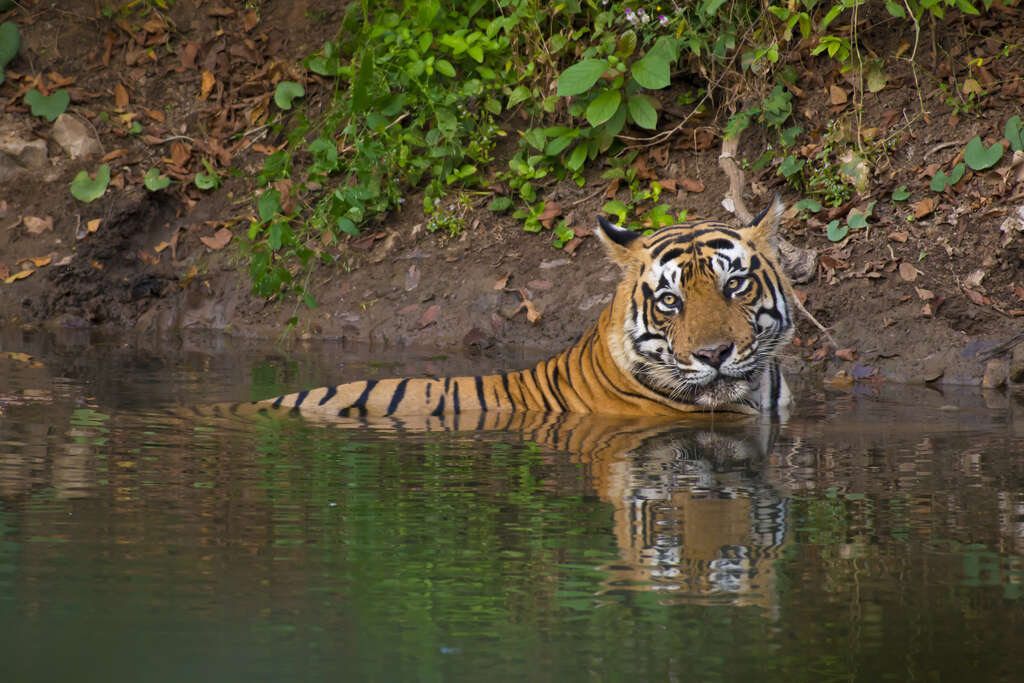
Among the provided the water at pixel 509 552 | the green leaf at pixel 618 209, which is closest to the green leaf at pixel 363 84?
the green leaf at pixel 618 209

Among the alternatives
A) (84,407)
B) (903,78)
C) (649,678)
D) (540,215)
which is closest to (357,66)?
(540,215)

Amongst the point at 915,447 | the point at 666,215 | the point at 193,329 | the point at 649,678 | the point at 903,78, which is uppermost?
the point at 903,78

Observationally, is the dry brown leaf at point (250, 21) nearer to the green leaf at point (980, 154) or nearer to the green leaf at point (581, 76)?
the green leaf at point (581, 76)

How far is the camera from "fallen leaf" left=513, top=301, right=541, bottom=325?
8.05 metres

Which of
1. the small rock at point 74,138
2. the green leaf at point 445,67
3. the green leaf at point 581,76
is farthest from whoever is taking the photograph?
the small rock at point 74,138

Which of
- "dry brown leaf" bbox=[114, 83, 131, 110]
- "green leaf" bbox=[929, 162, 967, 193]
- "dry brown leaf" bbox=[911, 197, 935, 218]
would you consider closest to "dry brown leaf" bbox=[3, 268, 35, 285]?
"dry brown leaf" bbox=[114, 83, 131, 110]

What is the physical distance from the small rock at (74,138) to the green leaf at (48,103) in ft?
0.22

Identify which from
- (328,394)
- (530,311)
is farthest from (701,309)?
(530,311)

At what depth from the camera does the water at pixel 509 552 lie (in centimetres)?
209

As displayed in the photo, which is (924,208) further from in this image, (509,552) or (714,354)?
(509,552)

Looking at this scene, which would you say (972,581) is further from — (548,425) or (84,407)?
(84,407)

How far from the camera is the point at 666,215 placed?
8.28 m

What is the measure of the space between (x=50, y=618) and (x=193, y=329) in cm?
683

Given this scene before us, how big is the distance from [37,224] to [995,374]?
23.7ft
